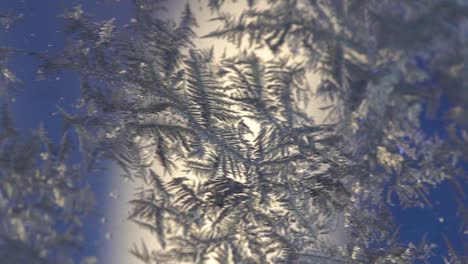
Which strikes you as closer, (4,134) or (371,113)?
(371,113)

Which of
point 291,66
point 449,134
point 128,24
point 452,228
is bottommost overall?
point 452,228

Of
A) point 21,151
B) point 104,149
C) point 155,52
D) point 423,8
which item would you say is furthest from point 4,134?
point 423,8

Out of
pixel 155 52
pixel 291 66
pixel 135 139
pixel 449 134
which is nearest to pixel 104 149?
pixel 135 139

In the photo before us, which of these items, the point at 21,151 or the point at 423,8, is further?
the point at 21,151

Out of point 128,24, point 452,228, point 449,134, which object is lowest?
point 452,228

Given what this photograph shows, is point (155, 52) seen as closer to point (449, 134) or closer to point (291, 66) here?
point (291, 66)

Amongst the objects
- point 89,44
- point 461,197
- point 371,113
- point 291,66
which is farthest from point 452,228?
point 89,44

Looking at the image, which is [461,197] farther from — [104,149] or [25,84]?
[25,84]

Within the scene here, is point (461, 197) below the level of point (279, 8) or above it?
below
